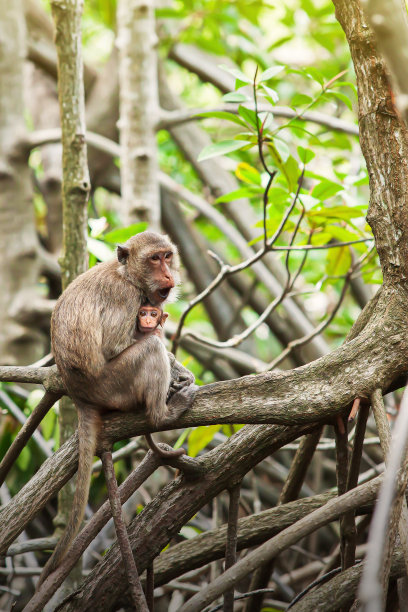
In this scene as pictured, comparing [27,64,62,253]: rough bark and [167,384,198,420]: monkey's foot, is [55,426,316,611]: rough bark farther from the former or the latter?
[27,64,62,253]: rough bark

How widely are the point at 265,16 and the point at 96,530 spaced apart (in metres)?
6.31

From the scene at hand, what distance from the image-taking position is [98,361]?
104 inches

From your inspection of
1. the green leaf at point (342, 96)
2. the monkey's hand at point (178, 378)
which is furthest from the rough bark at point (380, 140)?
the monkey's hand at point (178, 378)

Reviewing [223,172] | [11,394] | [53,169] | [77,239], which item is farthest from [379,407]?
[53,169]

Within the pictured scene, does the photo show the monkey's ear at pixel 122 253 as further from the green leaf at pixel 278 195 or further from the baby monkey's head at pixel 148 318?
the green leaf at pixel 278 195

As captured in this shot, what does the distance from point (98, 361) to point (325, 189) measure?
1.36 m

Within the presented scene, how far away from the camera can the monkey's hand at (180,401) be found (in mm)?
2434

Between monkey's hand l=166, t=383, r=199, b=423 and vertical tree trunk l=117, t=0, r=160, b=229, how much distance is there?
2.03 metres

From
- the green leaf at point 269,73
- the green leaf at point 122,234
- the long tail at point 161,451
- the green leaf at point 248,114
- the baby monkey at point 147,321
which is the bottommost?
the long tail at point 161,451

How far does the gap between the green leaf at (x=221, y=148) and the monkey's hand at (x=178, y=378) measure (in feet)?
2.99

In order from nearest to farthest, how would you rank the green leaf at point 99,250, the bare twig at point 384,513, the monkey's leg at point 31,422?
the bare twig at point 384,513 < the monkey's leg at point 31,422 < the green leaf at point 99,250

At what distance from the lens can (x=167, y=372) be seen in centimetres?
269

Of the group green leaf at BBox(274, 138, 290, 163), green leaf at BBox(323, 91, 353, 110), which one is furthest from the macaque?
green leaf at BBox(323, 91, 353, 110)

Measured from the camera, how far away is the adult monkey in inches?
100
